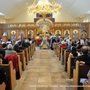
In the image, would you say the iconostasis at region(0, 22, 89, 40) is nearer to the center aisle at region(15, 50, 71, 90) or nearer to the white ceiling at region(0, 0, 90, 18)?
the white ceiling at region(0, 0, 90, 18)

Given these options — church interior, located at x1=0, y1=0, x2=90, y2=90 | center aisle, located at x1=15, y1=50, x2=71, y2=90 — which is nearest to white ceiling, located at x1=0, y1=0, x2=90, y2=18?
church interior, located at x1=0, y1=0, x2=90, y2=90

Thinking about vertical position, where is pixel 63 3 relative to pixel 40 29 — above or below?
above

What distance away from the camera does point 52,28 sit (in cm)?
2830

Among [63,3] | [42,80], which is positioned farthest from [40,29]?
[42,80]

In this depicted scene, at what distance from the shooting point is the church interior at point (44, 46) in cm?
791

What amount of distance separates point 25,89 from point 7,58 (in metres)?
1.52

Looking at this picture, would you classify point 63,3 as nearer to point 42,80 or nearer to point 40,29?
point 40,29

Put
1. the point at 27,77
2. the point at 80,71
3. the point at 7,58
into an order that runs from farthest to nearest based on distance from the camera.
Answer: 1. the point at 27,77
2. the point at 7,58
3. the point at 80,71

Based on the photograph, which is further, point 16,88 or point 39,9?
point 39,9

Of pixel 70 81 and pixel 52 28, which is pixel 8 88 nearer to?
pixel 70 81

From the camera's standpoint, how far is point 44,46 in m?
24.2

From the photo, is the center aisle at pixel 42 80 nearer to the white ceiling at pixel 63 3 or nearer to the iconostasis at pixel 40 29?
the white ceiling at pixel 63 3

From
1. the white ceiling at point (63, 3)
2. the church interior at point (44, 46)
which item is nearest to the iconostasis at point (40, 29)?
the church interior at point (44, 46)

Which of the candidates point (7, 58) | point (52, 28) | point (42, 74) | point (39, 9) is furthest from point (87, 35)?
point (7, 58)
